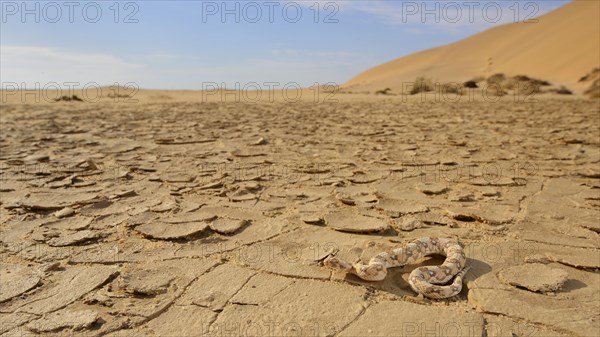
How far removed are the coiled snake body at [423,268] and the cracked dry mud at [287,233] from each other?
45 millimetres

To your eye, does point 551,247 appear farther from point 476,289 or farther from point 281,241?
point 281,241

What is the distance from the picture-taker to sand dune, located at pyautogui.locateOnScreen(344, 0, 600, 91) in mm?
22309

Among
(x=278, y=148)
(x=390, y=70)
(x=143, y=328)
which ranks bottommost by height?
Result: (x=143, y=328)

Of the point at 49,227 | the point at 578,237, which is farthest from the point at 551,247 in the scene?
the point at 49,227

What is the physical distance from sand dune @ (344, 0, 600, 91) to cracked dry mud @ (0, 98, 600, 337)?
16.0m

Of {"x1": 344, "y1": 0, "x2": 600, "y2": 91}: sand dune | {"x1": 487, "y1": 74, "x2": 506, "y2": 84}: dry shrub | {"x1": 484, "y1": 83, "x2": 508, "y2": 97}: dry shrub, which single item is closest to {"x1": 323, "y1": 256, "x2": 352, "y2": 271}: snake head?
{"x1": 484, "y1": 83, "x2": 508, "y2": 97}: dry shrub

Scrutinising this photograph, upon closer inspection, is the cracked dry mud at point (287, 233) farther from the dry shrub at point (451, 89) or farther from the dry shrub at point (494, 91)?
the dry shrub at point (451, 89)

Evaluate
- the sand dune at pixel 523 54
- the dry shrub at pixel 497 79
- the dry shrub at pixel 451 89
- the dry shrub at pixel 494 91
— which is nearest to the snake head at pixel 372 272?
the dry shrub at pixel 494 91

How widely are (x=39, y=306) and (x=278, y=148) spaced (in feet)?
12.1

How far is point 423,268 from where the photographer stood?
2.20 m

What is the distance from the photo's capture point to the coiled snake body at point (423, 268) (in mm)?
2043

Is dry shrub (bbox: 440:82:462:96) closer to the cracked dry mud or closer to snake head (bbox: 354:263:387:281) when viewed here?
the cracked dry mud

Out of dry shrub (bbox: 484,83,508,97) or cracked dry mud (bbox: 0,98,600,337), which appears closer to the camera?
cracked dry mud (bbox: 0,98,600,337)

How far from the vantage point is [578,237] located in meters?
2.69
